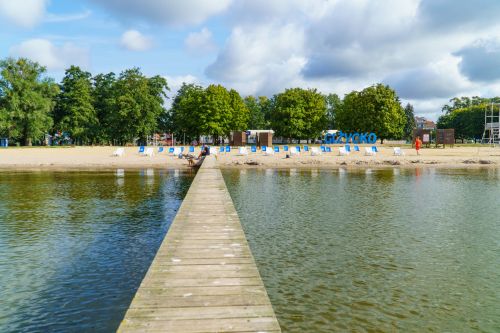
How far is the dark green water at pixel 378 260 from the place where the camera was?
6.69 meters

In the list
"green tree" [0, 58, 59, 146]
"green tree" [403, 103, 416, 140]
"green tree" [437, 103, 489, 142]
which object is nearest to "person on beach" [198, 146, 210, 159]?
"green tree" [0, 58, 59, 146]

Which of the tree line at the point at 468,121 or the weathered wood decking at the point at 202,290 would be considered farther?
the tree line at the point at 468,121

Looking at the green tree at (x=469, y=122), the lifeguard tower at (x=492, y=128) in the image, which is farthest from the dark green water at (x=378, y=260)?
the green tree at (x=469, y=122)

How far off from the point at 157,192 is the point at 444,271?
1546 centimetres

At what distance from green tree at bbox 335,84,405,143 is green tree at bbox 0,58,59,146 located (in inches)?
2107

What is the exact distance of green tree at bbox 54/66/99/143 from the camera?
72206mm

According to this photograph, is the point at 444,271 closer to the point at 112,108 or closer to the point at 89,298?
the point at 89,298

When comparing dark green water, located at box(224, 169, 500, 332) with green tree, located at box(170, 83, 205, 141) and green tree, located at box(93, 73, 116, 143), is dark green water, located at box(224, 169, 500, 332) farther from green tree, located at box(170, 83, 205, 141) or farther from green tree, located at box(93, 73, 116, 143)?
green tree, located at box(93, 73, 116, 143)

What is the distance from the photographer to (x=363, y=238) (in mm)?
11719

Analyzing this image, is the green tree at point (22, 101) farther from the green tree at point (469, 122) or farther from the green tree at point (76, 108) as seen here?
the green tree at point (469, 122)

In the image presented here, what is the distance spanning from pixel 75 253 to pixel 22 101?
204 feet

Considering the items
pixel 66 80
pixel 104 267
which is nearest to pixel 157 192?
pixel 104 267

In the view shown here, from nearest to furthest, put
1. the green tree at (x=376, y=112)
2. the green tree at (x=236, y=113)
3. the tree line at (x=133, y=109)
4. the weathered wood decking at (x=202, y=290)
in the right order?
the weathered wood decking at (x=202, y=290) < the tree line at (x=133, y=109) < the green tree at (x=376, y=112) < the green tree at (x=236, y=113)

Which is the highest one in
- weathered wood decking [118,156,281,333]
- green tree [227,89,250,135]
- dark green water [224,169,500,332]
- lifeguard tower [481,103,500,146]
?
green tree [227,89,250,135]
